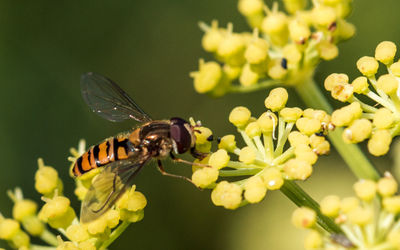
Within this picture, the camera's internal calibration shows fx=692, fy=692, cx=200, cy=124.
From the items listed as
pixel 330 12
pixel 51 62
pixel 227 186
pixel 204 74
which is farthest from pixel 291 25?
pixel 51 62

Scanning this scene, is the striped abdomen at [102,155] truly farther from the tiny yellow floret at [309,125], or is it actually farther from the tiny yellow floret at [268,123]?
the tiny yellow floret at [309,125]

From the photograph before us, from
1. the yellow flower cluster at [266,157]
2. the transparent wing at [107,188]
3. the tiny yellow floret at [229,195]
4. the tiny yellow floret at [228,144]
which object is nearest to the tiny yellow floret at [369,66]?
the yellow flower cluster at [266,157]

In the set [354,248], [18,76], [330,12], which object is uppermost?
[18,76]

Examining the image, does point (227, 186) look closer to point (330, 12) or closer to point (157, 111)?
point (330, 12)

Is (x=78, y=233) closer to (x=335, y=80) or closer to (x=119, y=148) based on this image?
(x=119, y=148)

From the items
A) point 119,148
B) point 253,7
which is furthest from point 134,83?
point 119,148
